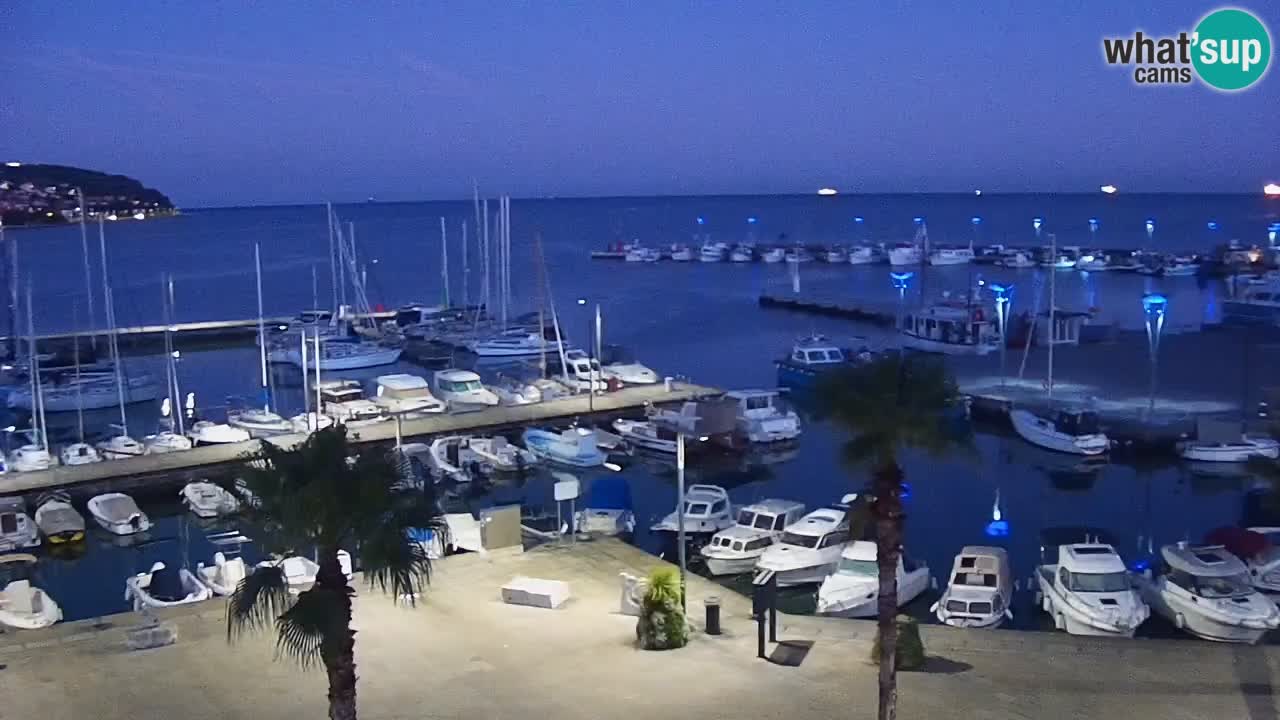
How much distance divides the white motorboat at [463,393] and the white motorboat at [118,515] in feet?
46.1

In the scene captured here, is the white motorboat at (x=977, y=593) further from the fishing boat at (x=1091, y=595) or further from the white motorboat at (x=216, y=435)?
the white motorboat at (x=216, y=435)

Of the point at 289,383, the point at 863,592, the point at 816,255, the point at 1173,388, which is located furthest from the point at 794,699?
the point at 816,255

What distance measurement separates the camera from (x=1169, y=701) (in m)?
14.0

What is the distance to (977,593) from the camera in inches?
853

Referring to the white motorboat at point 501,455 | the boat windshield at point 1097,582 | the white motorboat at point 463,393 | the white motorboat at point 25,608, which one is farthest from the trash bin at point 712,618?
the white motorboat at point 463,393

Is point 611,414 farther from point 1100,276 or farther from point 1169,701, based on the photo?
point 1100,276

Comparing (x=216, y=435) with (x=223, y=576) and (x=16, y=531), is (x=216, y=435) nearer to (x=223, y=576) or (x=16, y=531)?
(x=16, y=531)

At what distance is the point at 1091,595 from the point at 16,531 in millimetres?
24841

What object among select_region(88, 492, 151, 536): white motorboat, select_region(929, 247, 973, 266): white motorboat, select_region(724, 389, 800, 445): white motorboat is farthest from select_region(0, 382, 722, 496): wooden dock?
select_region(929, 247, 973, 266): white motorboat

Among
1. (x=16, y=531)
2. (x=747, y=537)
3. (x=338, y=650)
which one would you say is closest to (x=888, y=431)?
(x=338, y=650)

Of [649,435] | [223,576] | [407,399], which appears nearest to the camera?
[223,576]

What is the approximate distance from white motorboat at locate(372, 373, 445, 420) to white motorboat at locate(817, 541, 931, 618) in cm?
2386

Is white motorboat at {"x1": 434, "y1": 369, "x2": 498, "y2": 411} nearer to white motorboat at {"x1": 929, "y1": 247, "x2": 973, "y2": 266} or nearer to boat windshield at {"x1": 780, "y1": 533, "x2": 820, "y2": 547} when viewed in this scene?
boat windshield at {"x1": 780, "y1": 533, "x2": 820, "y2": 547}

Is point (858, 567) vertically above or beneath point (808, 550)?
above
